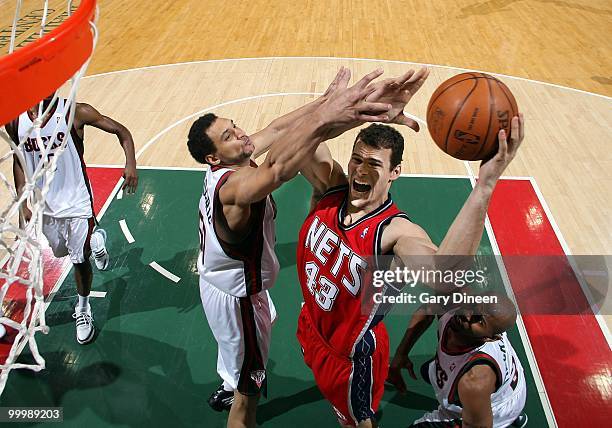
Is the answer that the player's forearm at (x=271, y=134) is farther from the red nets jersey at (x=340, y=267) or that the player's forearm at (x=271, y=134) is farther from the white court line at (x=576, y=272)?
the white court line at (x=576, y=272)

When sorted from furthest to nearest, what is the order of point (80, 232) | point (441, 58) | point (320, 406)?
point (441, 58) < point (80, 232) < point (320, 406)

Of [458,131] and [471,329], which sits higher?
[458,131]

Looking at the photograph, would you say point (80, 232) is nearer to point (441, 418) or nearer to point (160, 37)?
point (441, 418)

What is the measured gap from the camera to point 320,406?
390cm

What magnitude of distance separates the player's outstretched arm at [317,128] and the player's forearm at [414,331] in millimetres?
1514

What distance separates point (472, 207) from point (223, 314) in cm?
173

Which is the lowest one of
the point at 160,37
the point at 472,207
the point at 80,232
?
the point at 160,37

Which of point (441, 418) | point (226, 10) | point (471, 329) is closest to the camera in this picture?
point (471, 329)

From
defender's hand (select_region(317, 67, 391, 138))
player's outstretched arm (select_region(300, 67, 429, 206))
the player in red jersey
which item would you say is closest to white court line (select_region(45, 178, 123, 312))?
the player in red jersey

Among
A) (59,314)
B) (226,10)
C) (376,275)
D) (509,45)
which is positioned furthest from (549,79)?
(59,314)

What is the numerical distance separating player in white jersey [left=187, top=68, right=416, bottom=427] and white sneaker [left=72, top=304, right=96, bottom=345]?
50.1 inches

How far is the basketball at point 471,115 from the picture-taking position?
2.66 m

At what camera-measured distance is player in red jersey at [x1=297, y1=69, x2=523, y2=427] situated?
285 centimetres

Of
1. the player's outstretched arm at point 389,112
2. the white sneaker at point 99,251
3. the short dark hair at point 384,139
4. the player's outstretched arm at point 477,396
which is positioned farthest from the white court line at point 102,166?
the player's outstretched arm at point 477,396
